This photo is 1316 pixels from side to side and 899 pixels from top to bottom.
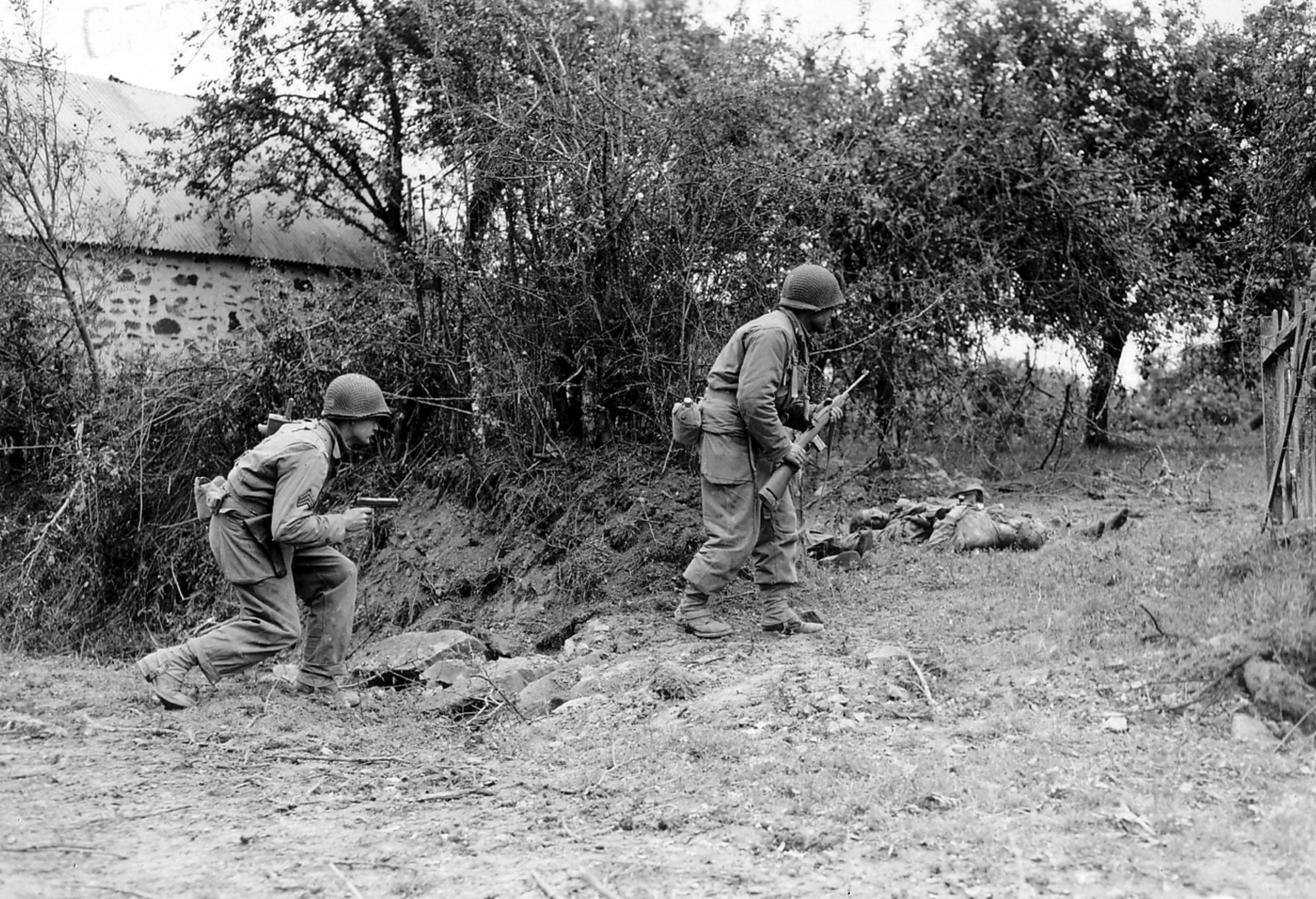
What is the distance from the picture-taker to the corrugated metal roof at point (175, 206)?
16219 mm

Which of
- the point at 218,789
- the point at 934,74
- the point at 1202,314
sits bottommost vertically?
the point at 218,789

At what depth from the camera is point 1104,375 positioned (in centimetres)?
1399

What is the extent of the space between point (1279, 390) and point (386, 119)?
10.7 meters

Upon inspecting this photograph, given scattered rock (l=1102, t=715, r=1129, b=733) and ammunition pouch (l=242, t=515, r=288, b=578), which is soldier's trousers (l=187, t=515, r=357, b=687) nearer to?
ammunition pouch (l=242, t=515, r=288, b=578)

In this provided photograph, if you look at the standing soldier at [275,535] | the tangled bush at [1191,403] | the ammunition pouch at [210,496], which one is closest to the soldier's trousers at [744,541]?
the standing soldier at [275,535]

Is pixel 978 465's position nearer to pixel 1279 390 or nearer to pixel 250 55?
pixel 1279 390

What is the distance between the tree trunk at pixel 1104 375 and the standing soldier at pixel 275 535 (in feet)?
30.4

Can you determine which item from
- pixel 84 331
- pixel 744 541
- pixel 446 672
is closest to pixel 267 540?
pixel 446 672

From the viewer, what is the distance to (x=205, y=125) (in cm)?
1546

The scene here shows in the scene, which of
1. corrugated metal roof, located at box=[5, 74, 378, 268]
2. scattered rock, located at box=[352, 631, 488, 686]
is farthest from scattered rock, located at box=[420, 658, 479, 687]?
corrugated metal roof, located at box=[5, 74, 378, 268]

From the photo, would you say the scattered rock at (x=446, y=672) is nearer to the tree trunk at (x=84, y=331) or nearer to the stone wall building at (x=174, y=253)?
the tree trunk at (x=84, y=331)

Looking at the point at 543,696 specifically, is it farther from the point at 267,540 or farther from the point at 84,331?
the point at 84,331

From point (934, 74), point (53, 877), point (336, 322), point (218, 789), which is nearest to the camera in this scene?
point (53, 877)

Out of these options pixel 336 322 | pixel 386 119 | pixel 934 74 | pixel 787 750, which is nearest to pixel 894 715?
pixel 787 750
